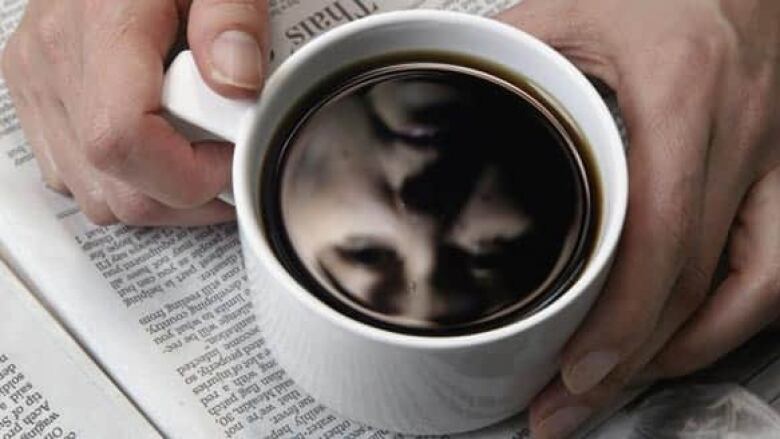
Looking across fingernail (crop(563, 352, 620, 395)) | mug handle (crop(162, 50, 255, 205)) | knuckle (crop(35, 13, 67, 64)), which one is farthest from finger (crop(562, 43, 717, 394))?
knuckle (crop(35, 13, 67, 64))

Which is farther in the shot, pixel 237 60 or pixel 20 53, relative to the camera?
pixel 20 53

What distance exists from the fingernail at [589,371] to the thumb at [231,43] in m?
0.15

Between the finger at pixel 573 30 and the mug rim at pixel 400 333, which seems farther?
the finger at pixel 573 30

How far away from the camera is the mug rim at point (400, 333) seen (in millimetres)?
344

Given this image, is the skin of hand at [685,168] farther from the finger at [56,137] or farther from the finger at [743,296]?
the finger at [56,137]

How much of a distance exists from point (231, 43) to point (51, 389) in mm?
171

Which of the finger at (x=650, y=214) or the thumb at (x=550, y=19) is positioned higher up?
the thumb at (x=550, y=19)

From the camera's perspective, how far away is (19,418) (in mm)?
462

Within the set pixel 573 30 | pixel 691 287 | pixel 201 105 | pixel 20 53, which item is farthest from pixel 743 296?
pixel 20 53

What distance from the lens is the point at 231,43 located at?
410 mm

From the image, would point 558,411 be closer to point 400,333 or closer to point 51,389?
point 400,333

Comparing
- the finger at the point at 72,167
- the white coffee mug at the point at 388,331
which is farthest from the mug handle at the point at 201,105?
the finger at the point at 72,167

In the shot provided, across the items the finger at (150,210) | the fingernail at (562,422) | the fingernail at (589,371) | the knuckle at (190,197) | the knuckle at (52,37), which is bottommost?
the fingernail at (562,422)

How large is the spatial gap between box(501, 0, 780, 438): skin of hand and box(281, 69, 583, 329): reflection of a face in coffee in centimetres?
4
